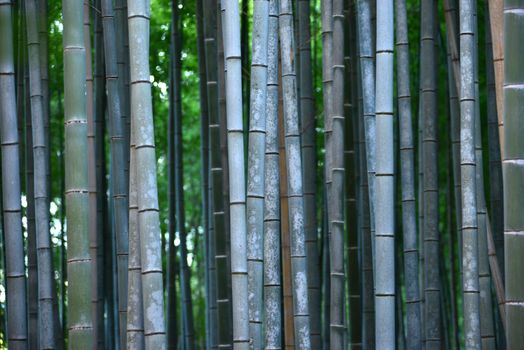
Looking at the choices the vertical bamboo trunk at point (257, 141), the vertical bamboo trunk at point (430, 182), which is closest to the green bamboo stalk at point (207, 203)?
the vertical bamboo trunk at point (430, 182)

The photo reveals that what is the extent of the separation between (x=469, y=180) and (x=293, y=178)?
29.1 inches

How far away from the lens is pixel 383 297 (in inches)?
143

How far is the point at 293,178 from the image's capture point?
408cm

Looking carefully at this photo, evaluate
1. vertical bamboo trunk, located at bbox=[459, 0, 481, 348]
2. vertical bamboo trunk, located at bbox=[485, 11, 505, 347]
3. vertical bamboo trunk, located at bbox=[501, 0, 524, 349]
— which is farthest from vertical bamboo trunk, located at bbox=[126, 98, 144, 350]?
vertical bamboo trunk, located at bbox=[485, 11, 505, 347]

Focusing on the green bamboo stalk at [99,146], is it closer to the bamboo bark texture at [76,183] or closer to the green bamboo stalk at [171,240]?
the green bamboo stalk at [171,240]

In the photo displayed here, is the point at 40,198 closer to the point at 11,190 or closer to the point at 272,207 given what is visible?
the point at 11,190

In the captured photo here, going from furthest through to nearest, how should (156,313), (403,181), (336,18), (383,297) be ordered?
(403,181) → (336,18) → (383,297) → (156,313)

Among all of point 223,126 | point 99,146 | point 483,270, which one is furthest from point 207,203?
point 483,270

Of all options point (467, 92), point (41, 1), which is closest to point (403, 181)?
point (467, 92)

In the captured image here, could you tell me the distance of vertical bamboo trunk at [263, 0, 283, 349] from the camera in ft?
12.4

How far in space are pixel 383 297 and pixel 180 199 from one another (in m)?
3.69

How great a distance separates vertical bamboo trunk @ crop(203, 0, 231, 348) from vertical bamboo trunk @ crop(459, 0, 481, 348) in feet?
4.84

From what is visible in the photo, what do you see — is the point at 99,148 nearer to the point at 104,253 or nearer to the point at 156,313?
the point at 104,253

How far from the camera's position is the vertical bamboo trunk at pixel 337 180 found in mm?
4289
